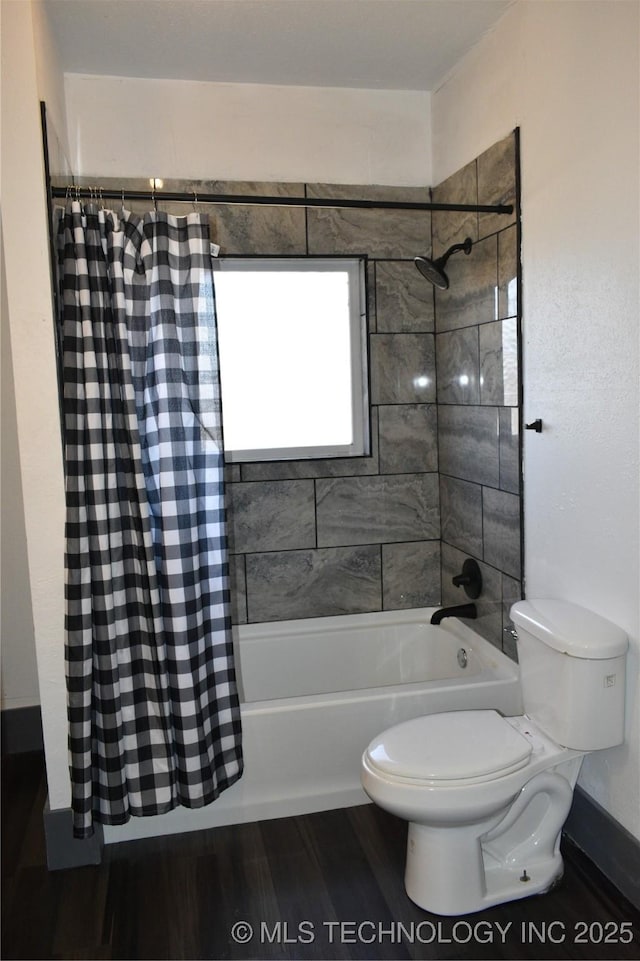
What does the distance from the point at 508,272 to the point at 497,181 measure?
0.34 meters

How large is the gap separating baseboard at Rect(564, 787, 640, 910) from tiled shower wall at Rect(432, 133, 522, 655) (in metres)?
0.59

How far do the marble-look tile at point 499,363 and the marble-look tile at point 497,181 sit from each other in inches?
13.4

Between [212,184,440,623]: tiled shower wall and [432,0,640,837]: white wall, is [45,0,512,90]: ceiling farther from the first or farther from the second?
[212,184,440,623]: tiled shower wall

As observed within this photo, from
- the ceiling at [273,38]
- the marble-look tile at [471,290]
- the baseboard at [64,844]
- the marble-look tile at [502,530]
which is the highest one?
the ceiling at [273,38]

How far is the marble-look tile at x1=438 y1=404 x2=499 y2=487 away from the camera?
2688mm

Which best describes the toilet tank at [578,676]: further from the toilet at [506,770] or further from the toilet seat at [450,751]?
the toilet seat at [450,751]

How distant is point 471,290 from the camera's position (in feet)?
9.12

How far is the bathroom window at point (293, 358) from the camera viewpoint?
3045mm

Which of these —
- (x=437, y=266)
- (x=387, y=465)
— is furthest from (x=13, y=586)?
(x=437, y=266)

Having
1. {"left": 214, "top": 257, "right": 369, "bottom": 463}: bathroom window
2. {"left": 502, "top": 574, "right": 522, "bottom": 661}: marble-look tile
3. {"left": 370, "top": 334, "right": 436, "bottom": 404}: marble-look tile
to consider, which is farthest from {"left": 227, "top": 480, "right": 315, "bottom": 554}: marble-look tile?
{"left": 502, "top": 574, "right": 522, "bottom": 661}: marble-look tile

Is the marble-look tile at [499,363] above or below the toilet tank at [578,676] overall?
above

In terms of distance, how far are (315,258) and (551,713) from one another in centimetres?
196

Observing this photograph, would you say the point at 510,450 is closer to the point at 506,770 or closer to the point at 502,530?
the point at 502,530

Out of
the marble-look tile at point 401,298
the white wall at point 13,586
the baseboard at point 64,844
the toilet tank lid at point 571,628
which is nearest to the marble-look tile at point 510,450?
the toilet tank lid at point 571,628
